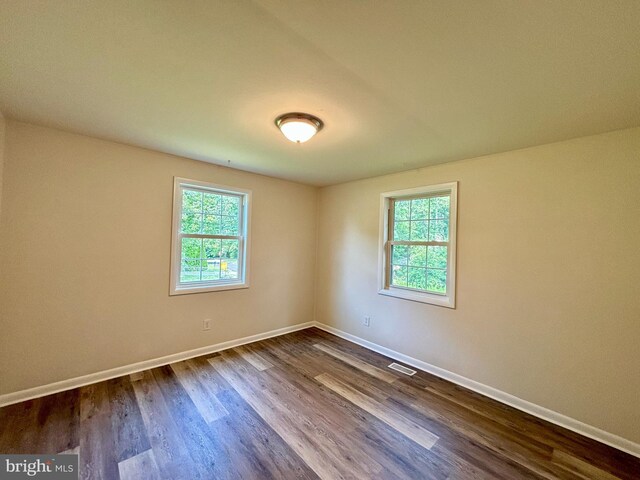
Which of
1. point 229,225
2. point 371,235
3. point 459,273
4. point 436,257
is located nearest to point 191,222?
point 229,225

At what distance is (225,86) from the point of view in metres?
1.63

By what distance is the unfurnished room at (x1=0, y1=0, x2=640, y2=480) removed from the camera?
1.26 metres

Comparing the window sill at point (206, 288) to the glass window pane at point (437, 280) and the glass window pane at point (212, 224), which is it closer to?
the glass window pane at point (212, 224)

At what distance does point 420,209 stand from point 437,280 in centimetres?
91

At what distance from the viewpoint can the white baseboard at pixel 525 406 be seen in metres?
1.93

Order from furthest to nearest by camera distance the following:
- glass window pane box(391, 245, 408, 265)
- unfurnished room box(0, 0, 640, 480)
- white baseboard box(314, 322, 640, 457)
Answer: glass window pane box(391, 245, 408, 265) < white baseboard box(314, 322, 640, 457) < unfurnished room box(0, 0, 640, 480)

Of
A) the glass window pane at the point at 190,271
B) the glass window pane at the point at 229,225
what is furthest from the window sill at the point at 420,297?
the glass window pane at the point at 190,271

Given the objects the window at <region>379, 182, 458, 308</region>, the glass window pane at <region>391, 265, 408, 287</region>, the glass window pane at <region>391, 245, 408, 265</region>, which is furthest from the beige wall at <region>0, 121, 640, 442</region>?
the glass window pane at <region>391, 245, 408, 265</region>

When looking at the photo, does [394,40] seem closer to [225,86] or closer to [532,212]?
[225,86]

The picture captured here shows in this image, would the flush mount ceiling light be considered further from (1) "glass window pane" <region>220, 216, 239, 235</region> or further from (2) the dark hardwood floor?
(2) the dark hardwood floor

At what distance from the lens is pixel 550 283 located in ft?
7.43

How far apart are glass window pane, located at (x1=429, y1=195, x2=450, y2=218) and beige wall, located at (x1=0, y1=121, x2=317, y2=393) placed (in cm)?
258

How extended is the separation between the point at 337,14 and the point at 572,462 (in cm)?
307

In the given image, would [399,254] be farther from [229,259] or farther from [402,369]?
[229,259]
